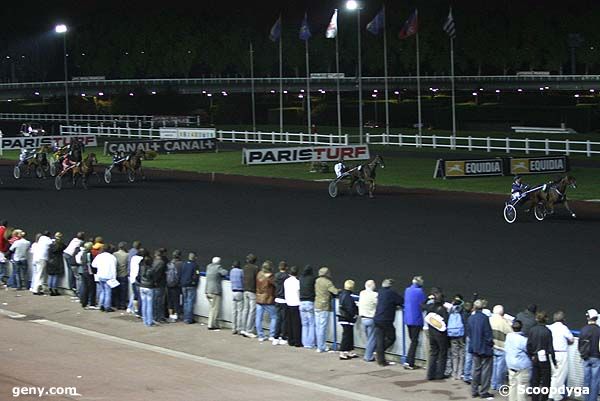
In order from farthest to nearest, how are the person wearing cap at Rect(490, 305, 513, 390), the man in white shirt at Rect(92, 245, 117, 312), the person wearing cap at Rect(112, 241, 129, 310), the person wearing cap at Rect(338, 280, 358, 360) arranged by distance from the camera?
the person wearing cap at Rect(112, 241, 129, 310) → the man in white shirt at Rect(92, 245, 117, 312) → the person wearing cap at Rect(338, 280, 358, 360) → the person wearing cap at Rect(490, 305, 513, 390)

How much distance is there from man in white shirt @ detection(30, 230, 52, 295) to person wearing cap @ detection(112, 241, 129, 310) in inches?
85.0

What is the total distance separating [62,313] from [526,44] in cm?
12668

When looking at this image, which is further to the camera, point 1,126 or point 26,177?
point 1,126

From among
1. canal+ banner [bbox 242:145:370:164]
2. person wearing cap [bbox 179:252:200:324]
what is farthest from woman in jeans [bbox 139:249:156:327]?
canal+ banner [bbox 242:145:370:164]

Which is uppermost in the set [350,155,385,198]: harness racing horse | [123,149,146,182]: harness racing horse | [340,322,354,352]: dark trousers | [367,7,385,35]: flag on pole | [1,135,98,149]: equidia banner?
[367,7,385,35]: flag on pole

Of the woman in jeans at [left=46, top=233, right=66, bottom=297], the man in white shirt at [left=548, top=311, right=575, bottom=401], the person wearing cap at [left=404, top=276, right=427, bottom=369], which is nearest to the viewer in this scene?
the man in white shirt at [left=548, top=311, right=575, bottom=401]

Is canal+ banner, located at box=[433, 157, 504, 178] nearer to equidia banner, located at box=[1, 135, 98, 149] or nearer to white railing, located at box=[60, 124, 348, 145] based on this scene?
white railing, located at box=[60, 124, 348, 145]

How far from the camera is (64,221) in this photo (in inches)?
1259

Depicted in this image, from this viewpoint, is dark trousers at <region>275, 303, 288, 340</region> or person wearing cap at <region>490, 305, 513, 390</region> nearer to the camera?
person wearing cap at <region>490, 305, 513, 390</region>

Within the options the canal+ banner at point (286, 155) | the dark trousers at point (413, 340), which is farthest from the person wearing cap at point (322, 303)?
the canal+ banner at point (286, 155)

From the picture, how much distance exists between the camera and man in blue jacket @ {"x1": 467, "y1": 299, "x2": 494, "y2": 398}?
14742mm

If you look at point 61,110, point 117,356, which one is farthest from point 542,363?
point 61,110

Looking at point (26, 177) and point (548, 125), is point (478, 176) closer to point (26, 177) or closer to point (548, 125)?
point (26, 177)

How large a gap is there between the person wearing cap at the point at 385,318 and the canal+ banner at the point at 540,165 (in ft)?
84.0
